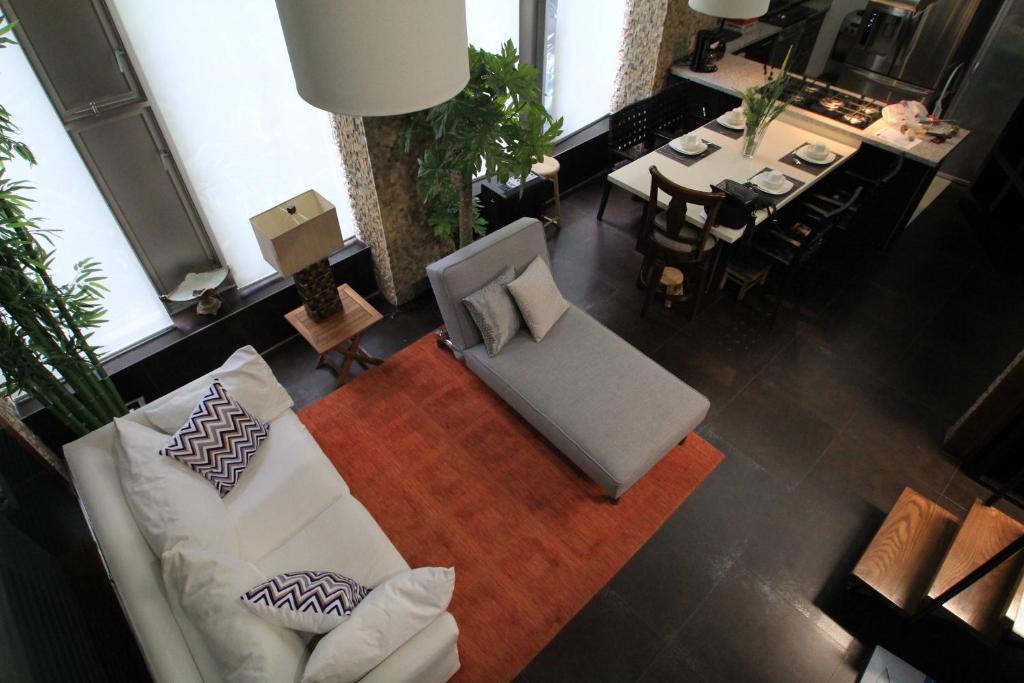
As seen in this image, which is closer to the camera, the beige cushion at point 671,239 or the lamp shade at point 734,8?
the lamp shade at point 734,8

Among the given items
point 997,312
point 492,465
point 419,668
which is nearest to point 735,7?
point 492,465

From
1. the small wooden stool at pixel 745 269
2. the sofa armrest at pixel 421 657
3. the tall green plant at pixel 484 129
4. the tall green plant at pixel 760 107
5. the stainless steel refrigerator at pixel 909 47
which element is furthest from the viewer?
the stainless steel refrigerator at pixel 909 47

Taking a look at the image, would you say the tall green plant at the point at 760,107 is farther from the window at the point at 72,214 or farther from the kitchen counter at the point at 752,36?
the window at the point at 72,214

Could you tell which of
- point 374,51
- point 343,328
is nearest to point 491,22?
point 343,328

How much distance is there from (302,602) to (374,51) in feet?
5.57

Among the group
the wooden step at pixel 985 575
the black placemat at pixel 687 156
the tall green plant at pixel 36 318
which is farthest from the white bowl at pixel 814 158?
the tall green plant at pixel 36 318

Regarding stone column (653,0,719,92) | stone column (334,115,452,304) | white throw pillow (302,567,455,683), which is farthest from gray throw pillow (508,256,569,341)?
stone column (653,0,719,92)

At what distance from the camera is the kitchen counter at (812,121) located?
3842 mm

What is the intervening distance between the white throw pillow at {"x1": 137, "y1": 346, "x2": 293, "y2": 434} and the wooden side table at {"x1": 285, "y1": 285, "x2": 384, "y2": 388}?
1.44ft

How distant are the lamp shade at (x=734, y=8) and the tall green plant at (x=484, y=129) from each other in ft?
3.01

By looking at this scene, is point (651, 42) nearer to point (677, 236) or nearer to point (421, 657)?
point (677, 236)

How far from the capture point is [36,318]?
2260mm

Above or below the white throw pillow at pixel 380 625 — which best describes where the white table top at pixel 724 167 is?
above

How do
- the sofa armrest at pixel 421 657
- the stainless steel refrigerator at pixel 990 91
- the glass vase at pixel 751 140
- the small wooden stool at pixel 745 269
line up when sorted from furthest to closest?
the stainless steel refrigerator at pixel 990 91 < the small wooden stool at pixel 745 269 < the glass vase at pixel 751 140 < the sofa armrest at pixel 421 657
